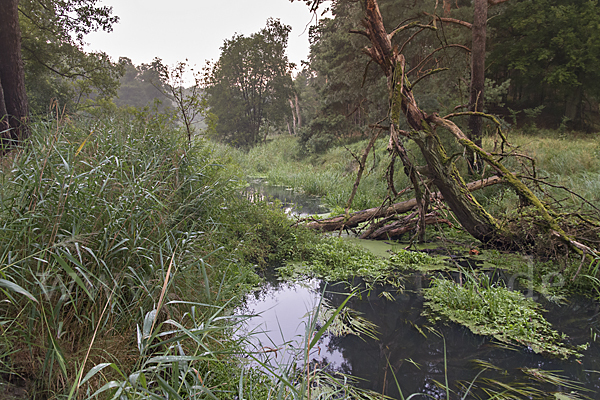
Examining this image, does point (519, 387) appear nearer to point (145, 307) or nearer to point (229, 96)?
point (145, 307)

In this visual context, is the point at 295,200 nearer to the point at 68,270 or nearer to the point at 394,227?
the point at 394,227

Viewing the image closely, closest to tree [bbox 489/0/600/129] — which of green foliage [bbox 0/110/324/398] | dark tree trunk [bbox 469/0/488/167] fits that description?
dark tree trunk [bbox 469/0/488/167]

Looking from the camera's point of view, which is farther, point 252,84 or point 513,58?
point 252,84

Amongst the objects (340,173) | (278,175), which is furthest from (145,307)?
(278,175)

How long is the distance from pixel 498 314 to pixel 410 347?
96cm

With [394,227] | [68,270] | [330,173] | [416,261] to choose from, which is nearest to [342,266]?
[416,261]

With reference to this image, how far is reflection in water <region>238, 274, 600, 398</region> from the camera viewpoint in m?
2.31

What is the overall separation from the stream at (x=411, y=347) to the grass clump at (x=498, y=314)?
0.09m

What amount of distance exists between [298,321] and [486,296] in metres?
1.80

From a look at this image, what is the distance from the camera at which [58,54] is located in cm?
1273

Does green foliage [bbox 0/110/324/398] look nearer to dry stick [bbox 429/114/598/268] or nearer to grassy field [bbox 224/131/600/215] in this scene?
grassy field [bbox 224/131/600/215]

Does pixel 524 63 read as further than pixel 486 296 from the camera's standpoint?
Yes

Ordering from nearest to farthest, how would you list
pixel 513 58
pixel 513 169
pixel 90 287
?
1. pixel 90 287
2. pixel 513 169
3. pixel 513 58

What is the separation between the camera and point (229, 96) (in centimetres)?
2484
